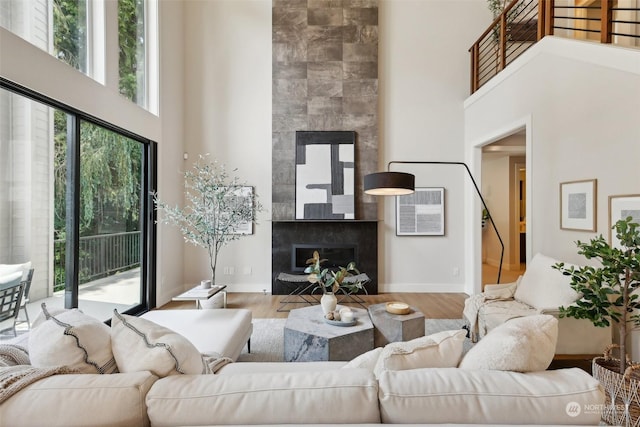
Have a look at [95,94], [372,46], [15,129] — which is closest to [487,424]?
[15,129]

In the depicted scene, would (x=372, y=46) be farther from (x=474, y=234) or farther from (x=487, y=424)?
(x=487, y=424)

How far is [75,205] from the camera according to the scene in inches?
119

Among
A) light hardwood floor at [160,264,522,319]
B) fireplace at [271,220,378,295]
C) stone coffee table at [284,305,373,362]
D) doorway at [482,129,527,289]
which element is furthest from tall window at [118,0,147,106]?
doorway at [482,129,527,289]

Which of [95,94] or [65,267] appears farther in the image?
[95,94]

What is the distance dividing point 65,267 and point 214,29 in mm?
4347

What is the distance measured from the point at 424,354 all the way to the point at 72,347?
4.38 feet

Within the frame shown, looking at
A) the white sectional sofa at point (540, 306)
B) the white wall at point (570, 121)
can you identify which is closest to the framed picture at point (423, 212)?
the white wall at point (570, 121)

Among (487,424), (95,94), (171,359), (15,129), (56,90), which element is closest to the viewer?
(487,424)

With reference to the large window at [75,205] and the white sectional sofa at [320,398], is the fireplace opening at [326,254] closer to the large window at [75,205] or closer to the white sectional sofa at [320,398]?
the large window at [75,205]

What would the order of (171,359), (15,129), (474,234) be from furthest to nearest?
1. (474,234)
2. (15,129)
3. (171,359)

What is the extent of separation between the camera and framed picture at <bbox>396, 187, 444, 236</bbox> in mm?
5199

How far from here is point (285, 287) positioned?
5.12m

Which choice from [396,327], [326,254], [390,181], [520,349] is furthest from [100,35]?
[520,349]

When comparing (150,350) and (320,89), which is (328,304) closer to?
(150,350)
